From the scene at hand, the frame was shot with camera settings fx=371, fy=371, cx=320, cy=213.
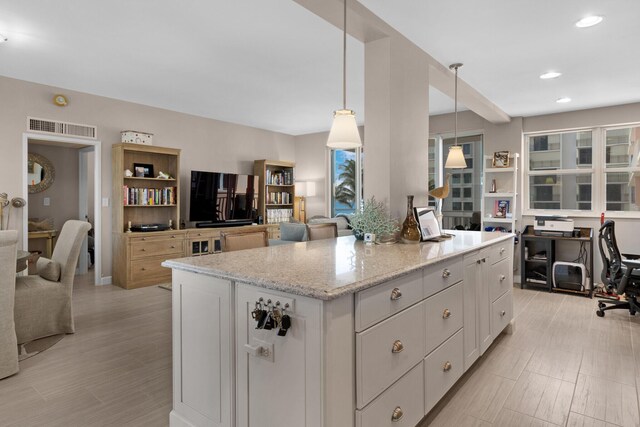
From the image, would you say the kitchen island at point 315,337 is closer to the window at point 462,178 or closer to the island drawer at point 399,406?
the island drawer at point 399,406

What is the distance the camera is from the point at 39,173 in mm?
5789

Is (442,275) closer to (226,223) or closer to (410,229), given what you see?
(410,229)

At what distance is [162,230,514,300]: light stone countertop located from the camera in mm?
1404

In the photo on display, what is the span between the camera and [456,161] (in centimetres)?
357

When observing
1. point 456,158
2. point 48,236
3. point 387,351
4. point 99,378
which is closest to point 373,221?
point 387,351

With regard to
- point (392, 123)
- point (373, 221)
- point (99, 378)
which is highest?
point (392, 123)

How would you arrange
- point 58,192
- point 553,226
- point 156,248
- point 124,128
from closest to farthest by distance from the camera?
point 553,226 < point 156,248 < point 124,128 < point 58,192

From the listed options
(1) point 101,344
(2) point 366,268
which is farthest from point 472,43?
(1) point 101,344

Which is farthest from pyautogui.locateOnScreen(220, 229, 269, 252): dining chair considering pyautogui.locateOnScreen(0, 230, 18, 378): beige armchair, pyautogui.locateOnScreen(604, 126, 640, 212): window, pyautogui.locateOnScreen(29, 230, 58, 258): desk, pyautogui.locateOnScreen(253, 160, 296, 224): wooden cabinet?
pyautogui.locateOnScreen(604, 126, 640, 212): window

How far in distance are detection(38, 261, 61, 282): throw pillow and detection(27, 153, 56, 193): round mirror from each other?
3.14 meters

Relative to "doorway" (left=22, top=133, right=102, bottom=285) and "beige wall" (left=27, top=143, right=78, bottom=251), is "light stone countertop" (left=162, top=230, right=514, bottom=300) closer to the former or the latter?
"doorway" (left=22, top=133, right=102, bottom=285)

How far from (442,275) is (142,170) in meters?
4.68

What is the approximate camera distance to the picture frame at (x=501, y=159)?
18.3ft

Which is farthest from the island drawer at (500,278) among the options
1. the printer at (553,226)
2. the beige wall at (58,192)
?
the beige wall at (58,192)
